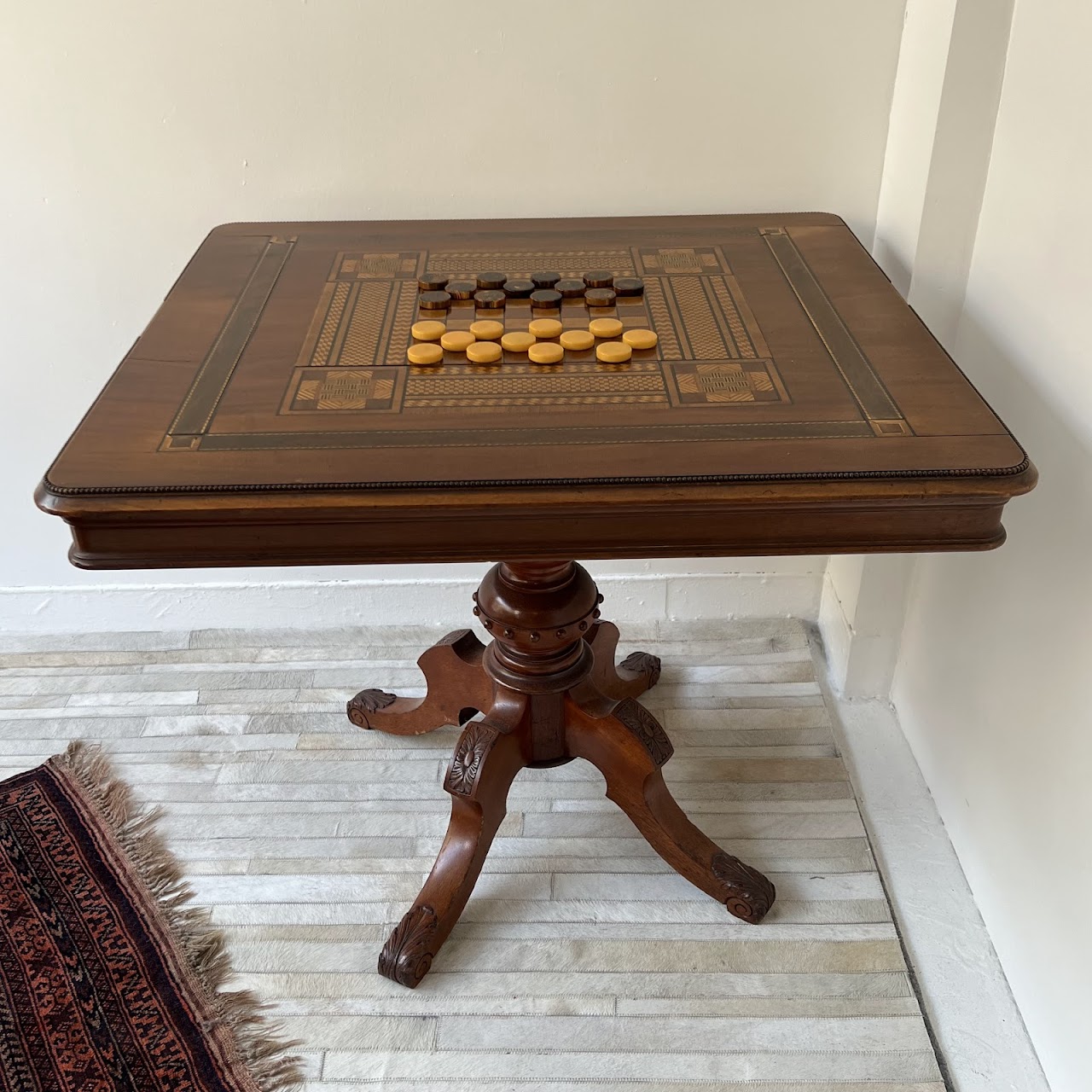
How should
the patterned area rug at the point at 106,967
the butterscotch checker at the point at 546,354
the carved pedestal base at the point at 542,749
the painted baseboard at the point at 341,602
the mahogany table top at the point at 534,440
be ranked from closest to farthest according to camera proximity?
the mahogany table top at the point at 534,440 < the butterscotch checker at the point at 546,354 < the patterned area rug at the point at 106,967 < the carved pedestal base at the point at 542,749 < the painted baseboard at the point at 341,602

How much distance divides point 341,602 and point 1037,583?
4.02ft

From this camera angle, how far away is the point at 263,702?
1.82m

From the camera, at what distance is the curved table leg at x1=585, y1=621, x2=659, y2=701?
1.67 metres

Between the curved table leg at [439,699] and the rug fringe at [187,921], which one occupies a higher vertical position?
the curved table leg at [439,699]

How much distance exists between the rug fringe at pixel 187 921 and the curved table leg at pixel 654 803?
527 mm

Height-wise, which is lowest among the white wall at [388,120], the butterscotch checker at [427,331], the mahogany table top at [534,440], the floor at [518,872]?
the floor at [518,872]

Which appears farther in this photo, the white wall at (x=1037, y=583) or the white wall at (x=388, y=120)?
the white wall at (x=388, y=120)

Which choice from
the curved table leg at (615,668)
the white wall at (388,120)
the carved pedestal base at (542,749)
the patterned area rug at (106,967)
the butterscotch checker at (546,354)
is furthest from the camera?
the curved table leg at (615,668)

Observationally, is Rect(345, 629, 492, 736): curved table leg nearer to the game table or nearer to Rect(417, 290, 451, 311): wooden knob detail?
the game table

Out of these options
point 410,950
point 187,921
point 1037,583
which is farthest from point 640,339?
point 187,921

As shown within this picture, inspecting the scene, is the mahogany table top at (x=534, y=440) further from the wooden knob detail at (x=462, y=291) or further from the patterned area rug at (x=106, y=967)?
the patterned area rug at (x=106, y=967)

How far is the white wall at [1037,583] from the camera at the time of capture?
3.78ft

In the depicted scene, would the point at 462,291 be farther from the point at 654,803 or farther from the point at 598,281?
the point at 654,803

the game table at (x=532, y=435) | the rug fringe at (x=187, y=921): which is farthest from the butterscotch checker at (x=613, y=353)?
the rug fringe at (x=187, y=921)
